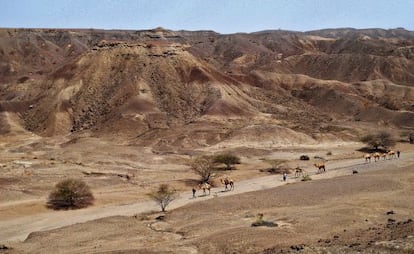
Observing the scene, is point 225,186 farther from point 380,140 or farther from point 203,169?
point 380,140

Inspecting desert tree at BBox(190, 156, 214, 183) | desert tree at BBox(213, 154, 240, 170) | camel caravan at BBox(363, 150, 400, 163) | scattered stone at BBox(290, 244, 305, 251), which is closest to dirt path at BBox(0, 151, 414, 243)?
desert tree at BBox(190, 156, 214, 183)

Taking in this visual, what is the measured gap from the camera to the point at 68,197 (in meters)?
41.8

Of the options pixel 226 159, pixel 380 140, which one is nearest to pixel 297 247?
pixel 226 159

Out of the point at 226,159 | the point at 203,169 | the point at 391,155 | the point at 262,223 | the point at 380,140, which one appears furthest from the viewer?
the point at 380,140

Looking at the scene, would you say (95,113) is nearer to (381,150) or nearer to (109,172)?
(109,172)

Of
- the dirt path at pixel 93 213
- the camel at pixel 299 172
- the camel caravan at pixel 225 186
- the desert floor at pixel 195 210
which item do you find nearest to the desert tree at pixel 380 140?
the desert floor at pixel 195 210

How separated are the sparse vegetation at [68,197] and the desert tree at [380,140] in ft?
146

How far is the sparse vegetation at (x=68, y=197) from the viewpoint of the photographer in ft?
137

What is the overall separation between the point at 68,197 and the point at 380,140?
46.5 m

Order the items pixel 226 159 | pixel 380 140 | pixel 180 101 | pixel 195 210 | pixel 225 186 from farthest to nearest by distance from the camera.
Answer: pixel 180 101 < pixel 380 140 < pixel 226 159 < pixel 225 186 < pixel 195 210

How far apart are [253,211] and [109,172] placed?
25426mm

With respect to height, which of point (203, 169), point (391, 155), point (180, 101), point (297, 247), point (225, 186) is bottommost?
point (297, 247)

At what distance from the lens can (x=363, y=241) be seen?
2112 cm

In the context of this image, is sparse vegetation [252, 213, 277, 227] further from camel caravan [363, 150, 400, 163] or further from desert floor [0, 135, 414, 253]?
camel caravan [363, 150, 400, 163]
